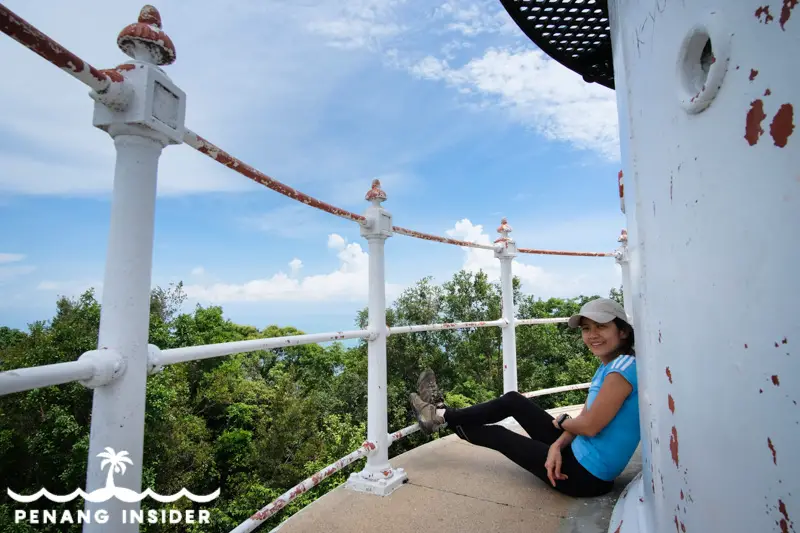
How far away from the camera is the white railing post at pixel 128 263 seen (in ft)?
2.61

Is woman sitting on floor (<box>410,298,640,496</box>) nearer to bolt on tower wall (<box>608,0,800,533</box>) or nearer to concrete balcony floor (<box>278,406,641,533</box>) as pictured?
concrete balcony floor (<box>278,406,641,533</box>)

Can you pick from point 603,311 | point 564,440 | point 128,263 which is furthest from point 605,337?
point 128,263

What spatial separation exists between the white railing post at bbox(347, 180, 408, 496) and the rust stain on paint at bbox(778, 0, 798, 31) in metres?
1.50

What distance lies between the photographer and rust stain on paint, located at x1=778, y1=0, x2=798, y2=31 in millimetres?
451

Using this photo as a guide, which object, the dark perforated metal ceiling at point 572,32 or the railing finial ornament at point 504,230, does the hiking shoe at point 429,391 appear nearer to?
the railing finial ornament at point 504,230

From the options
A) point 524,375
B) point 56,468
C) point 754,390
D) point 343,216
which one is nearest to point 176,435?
point 56,468

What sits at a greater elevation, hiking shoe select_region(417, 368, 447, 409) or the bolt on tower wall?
the bolt on tower wall

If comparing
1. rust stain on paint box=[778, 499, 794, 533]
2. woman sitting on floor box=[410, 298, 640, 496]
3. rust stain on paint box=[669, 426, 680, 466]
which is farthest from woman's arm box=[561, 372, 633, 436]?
rust stain on paint box=[778, 499, 794, 533]

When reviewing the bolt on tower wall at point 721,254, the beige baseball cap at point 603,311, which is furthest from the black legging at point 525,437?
the bolt on tower wall at point 721,254

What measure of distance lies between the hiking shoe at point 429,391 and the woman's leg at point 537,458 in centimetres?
22

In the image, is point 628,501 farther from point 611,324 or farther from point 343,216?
point 343,216

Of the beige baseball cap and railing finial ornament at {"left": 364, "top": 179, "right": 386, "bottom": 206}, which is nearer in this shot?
the beige baseball cap

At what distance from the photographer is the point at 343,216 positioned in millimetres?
1691

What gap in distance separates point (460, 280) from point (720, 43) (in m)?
13.8
